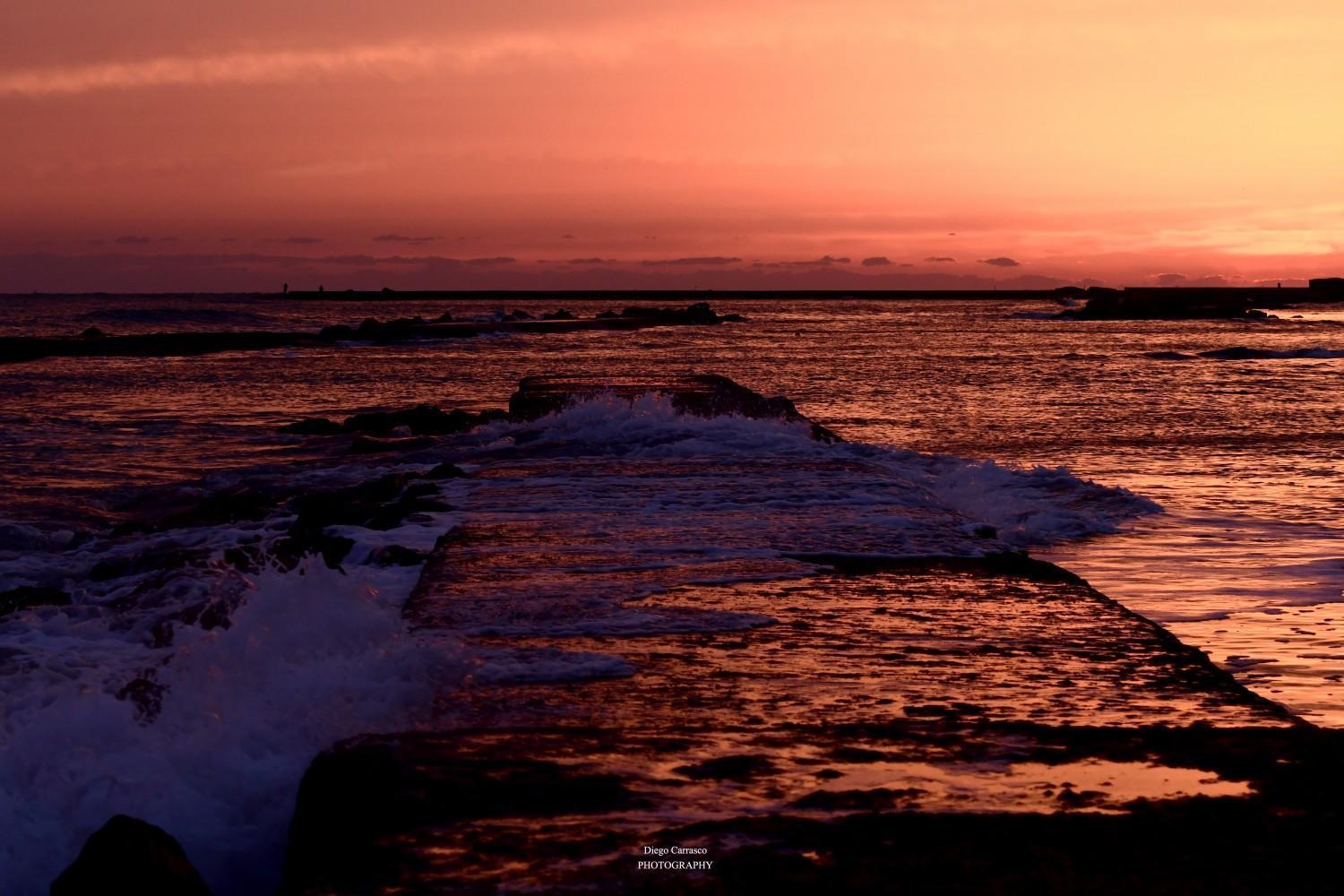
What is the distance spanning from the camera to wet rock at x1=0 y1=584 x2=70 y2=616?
8.01 metres

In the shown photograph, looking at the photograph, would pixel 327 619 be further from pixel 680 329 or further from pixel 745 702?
pixel 680 329

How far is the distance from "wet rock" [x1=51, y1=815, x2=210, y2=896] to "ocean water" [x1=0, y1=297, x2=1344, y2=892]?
1.55ft

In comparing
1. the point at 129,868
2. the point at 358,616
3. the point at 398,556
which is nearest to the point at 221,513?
the point at 398,556

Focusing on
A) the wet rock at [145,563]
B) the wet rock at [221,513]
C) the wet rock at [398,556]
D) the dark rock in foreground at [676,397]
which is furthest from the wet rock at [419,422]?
the wet rock at [398,556]

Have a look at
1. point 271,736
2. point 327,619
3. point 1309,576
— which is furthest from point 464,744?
point 1309,576

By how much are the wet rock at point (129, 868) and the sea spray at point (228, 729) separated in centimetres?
45

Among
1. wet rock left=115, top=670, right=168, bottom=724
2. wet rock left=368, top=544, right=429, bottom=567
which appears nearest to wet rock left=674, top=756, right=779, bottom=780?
wet rock left=115, top=670, right=168, bottom=724

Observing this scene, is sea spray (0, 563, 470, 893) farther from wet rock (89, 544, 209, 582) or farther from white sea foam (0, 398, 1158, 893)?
wet rock (89, 544, 209, 582)

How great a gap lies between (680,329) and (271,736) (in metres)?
60.5

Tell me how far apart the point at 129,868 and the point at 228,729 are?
4.16 feet

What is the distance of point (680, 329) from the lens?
64438 mm

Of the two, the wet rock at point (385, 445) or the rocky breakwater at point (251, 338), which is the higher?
the rocky breakwater at point (251, 338)

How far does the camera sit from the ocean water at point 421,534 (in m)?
4.22

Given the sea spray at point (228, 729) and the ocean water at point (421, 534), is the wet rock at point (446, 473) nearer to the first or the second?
the ocean water at point (421, 534)
